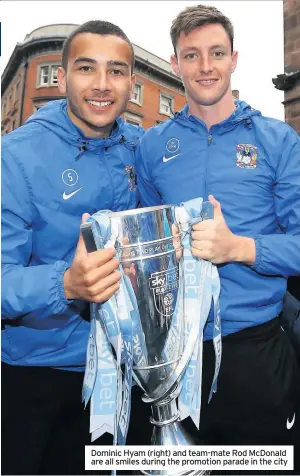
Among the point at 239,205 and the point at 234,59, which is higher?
the point at 234,59

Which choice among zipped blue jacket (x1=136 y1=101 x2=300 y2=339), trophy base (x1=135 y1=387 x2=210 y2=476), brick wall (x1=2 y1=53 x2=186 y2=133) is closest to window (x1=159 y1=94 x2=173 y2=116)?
brick wall (x1=2 y1=53 x2=186 y2=133)

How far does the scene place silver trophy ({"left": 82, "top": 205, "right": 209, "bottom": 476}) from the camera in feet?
3.10

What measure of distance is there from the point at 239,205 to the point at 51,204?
0.60 meters

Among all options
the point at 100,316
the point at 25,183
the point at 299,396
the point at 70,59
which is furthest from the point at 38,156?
the point at 299,396

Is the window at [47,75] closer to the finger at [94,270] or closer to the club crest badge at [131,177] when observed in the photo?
the club crest badge at [131,177]

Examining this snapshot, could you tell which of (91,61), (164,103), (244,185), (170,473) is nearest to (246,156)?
(244,185)

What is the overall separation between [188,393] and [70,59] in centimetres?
110

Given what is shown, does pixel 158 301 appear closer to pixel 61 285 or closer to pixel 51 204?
pixel 61 285

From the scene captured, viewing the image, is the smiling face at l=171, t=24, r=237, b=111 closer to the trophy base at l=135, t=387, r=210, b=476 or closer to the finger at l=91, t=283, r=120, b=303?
the finger at l=91, t=283, r=120, b=303

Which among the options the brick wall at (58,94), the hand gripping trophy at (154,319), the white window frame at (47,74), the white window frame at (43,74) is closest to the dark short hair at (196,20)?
the hand gripping trophy at (154,319)

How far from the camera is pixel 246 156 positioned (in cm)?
132

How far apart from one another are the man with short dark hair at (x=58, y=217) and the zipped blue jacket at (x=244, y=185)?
23cm

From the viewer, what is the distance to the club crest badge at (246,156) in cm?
131

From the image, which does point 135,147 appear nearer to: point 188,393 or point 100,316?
point 100,316
